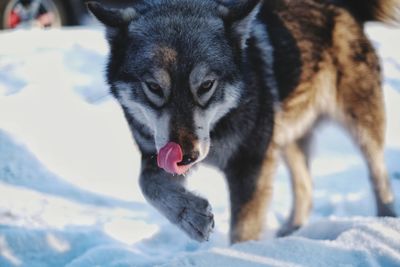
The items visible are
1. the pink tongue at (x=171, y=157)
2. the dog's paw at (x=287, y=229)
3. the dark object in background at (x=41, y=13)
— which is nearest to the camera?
the pink tongue at (x=171, y=157)

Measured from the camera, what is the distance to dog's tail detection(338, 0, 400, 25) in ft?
12.6

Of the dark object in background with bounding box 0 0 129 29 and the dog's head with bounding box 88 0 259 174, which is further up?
the dog's head with bounding box 88 0 259 174

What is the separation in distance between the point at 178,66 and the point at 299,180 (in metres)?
1.88

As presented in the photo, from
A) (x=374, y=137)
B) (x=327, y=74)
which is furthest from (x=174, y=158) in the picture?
(x=374, y=137)

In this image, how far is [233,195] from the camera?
325cm

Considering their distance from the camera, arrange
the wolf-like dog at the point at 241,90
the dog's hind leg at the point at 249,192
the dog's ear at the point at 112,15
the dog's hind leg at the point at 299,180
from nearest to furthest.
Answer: the wolf-like dog at the point at 241,90, the dog's ear at the point at 112,15, the dog's hind leg at the point at 249,192, the dog's hind leg at the point at 299,180

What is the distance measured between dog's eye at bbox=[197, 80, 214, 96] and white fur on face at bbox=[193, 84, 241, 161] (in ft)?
0.24

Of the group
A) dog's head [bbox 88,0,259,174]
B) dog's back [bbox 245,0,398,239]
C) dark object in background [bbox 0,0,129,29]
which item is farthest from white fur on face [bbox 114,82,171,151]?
dark object in background [bbox 0,0,129,29]

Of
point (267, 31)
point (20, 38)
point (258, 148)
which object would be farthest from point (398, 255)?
point (20, 38)

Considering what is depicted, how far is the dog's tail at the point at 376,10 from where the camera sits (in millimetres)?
3840

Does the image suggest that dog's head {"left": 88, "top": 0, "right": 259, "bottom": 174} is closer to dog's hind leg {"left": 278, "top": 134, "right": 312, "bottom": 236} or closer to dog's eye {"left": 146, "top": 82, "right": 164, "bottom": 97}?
dog's eye {"left": 146, "top": 82, "right": 164, "bottom": 97}

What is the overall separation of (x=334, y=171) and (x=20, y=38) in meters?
3.50

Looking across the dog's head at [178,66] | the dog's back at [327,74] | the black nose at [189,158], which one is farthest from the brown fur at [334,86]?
the black nose at [189,158]

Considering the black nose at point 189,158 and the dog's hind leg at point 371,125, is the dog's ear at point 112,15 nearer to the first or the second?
the black nose at point 189,158
